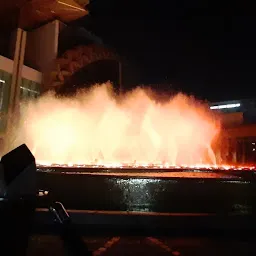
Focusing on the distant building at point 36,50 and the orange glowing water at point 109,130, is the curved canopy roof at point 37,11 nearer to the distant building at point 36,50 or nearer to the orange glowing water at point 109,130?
the distant building at point 36,50

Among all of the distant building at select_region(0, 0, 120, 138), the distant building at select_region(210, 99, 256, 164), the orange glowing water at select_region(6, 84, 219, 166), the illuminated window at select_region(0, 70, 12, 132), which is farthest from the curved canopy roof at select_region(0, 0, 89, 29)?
the distant building at select_region(210, 99, 256, 164)

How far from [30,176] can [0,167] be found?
281 millimetres

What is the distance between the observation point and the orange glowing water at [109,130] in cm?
1366

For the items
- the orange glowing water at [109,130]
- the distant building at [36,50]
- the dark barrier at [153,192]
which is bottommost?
the dark barrier at [153,192]

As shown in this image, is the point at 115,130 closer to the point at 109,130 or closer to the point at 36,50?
the point at 109,130

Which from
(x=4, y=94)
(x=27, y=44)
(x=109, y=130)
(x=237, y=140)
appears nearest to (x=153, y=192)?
(x=109, y=130)

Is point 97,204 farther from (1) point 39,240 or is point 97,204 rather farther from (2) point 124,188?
(1) point 39,240

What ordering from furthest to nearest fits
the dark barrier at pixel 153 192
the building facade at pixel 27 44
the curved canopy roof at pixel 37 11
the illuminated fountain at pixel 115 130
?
the curved canopy roof at pixel 37 11 < the illuminated fountain at pixel 115 130 < the building facade at pixel 27 44 < the dark barrier at pixel 153 192

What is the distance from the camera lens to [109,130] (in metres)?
14.0

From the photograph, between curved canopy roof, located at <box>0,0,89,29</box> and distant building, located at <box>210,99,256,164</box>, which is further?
→ distant building, located at <box>210,99,256,164</box>

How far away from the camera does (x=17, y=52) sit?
14.4 metres

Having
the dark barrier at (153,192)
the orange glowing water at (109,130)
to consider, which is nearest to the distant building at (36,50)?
the orange glowing water at (109,130)

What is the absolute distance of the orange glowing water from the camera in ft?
44.8

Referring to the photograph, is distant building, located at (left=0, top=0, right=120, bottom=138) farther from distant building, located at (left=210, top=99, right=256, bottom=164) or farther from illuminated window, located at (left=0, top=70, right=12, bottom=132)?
distant building, located at (left=210, top=99, right=256, bottom=164)
